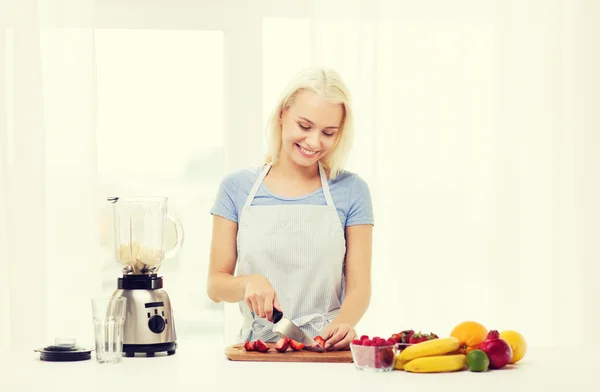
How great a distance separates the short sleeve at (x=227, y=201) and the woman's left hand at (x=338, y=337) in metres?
0.62

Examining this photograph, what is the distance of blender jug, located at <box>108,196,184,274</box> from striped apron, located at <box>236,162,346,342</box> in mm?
422

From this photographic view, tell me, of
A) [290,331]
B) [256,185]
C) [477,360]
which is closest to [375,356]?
[477,360]

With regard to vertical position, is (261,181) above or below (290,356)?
above

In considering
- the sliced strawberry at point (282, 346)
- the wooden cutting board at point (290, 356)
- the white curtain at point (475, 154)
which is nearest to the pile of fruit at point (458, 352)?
the wooden cutting board at point (290, 356)

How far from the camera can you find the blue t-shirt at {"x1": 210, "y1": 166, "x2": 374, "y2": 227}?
107 inches

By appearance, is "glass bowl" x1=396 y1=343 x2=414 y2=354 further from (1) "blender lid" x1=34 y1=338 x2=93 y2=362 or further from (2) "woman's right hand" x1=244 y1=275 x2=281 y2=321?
(1) "blender lid" x1=34 y1=338 x2=93 y2=362

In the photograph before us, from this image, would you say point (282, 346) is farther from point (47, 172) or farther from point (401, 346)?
point (47, 172)

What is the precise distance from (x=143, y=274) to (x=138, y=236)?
0.11 meters

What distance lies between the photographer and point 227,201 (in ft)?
8.92

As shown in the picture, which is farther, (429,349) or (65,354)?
(65,354)

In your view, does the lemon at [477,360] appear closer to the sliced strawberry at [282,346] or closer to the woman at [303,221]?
the sliced strawberry at [282,346]

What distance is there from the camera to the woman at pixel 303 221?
102 inches

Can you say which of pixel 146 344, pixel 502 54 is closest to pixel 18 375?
pixel 146 344

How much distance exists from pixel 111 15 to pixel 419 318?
6.78ft
